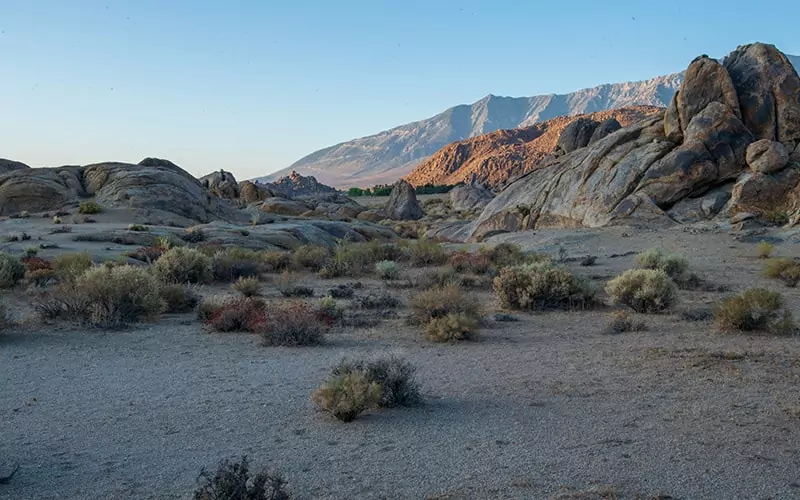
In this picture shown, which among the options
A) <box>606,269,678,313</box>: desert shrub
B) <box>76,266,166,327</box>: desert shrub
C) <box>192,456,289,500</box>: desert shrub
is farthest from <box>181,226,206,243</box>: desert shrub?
<box>192,456,289,500</box>: desert shrub

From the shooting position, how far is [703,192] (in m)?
29.4

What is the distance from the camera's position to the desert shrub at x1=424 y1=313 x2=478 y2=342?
11.1 meters

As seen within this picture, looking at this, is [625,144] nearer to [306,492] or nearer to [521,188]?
[521,188]

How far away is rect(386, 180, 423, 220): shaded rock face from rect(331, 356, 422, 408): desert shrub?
171 ft

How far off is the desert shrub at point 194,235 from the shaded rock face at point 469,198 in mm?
39480

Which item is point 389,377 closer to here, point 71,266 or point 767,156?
point 71,266

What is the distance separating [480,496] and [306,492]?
1.22 metres

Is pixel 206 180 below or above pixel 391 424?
above

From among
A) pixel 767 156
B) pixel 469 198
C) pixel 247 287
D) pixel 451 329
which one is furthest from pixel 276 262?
pixel 469 198

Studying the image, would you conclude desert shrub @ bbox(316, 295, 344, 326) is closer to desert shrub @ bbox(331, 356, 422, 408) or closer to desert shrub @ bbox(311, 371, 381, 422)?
desert shrub @ bbox(331, 356, 422, 408)

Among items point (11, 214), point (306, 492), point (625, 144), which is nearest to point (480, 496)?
point (306, 492)

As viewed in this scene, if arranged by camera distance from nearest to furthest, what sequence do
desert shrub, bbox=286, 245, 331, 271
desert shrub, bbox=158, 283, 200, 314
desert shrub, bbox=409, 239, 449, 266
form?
desert shrub, bbox=158, 283, 200, 314
desert shrub, bbox=286, 245, 331, 271
desert shrub, bbox=409, 239, 449, 266

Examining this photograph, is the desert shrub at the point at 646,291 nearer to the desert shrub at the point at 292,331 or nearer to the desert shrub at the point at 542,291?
the desert shrub at the point at 542,291

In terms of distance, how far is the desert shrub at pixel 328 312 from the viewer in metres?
12.4
